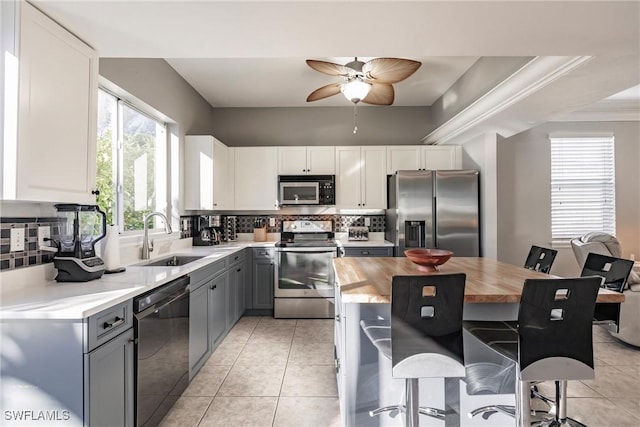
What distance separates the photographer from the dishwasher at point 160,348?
175 centimetres

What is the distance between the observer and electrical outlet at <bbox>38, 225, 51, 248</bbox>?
1.85 meters

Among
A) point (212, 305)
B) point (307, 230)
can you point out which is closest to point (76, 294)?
point (212, 305)

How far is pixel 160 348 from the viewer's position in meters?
1.96

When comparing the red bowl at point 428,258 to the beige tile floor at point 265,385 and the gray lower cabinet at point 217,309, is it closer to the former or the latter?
the beige tile floor at point 265,385

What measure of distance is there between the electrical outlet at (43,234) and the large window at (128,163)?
2.17ft

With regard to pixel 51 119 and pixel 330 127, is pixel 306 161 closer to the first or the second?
pixel 330 127

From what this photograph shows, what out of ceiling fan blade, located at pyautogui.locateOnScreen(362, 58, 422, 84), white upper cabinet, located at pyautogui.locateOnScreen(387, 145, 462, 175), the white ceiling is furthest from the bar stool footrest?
white upper cabinet, located at pyautogui.locateOnScreen(387, 145, 462, 175)

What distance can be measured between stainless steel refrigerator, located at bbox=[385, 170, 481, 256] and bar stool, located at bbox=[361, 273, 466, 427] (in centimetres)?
260

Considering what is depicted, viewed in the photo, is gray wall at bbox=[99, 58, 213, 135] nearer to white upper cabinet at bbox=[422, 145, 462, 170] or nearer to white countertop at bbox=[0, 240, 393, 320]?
white countertop at bbox=[0, 240, 393, 320]

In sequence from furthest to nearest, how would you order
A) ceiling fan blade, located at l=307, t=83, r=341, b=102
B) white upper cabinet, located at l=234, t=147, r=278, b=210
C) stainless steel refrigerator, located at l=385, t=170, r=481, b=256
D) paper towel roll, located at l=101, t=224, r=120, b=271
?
1. white upper cabinet, located at l=234, t=147, r=278, b=210
2. stainless steel refrigerator, located at l=385, t=170, r=481, b=256
3. ceiling fan blade, located at l=307, t=83, r=341, b=102
4. paper towel roll, located at l=101, t=224, r=120, b=271

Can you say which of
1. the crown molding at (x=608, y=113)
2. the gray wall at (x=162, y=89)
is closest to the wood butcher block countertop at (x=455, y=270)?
the gray wall at (x=162, y=89)

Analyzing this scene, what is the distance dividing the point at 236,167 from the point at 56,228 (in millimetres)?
2672

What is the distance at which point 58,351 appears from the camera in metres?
1.37

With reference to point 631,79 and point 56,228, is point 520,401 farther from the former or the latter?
point 56,228
